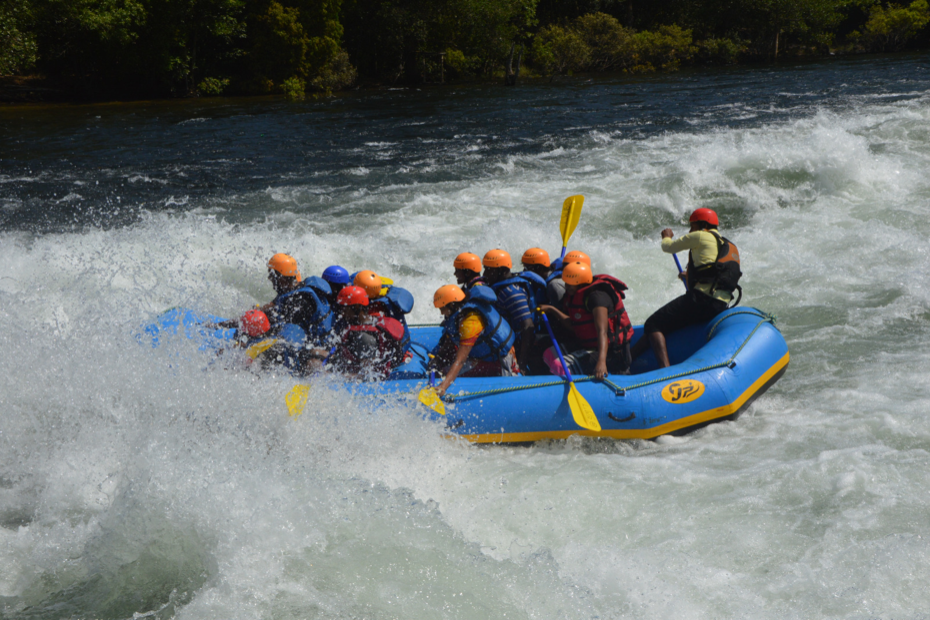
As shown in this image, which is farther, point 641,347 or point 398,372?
point 641,347

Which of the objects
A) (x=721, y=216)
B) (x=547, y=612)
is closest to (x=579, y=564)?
(x=547, y=612)

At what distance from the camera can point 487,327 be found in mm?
4668

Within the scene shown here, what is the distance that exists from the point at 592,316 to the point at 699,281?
37.0 inches

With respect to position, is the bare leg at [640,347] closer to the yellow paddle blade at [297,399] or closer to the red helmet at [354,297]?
the red helmet at [354,297]

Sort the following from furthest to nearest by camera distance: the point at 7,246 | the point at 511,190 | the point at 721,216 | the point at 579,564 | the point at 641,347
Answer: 1. the point at 511,190
2. the point at 721,216
3. the point at 7,246
4. the point at 641,347
5. the point at 579,564

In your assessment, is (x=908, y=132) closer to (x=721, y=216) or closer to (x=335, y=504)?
(x=721, y=216)

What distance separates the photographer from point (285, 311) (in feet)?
16.5

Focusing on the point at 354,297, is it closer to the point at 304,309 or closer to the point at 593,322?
the point at 304,309

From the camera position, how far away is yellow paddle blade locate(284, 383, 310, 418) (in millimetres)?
4273

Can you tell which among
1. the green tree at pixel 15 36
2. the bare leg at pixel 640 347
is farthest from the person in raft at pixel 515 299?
the green tree at pixel 15 36

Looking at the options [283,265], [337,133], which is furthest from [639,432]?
[337,133]

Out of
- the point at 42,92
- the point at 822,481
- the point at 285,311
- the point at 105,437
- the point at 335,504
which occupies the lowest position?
the point at 822,481

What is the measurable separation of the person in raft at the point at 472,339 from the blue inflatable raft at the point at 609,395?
154 mm

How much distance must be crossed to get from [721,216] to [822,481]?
6.49 m
